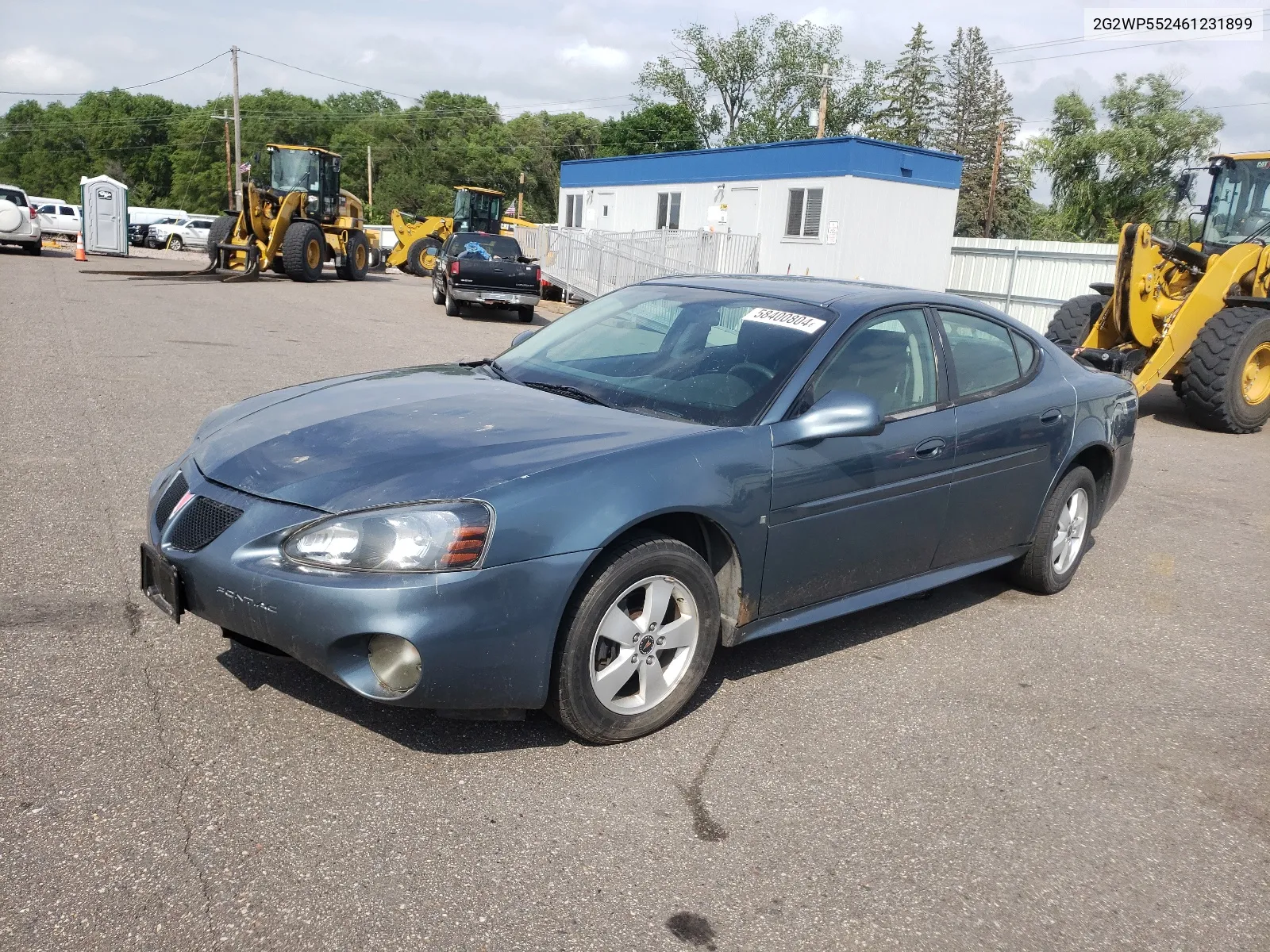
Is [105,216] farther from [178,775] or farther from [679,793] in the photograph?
[679,793]

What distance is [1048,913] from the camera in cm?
286

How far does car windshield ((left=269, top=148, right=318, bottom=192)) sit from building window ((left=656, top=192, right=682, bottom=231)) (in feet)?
31.3

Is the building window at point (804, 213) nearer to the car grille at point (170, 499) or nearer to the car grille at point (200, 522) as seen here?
the car grille at point (170, 499)

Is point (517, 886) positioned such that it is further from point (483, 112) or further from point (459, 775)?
point (483, 112)

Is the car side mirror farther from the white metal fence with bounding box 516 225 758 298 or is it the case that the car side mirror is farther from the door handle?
the white metal fence with bounding box 516 225 758 298

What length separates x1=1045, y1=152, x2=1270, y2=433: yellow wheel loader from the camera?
1110cm

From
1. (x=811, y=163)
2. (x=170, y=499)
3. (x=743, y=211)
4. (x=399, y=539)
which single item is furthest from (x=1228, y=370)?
(x=743, y=211)

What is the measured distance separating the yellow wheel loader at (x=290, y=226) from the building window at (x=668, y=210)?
335 inches

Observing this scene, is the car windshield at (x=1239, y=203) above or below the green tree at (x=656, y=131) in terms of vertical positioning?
below

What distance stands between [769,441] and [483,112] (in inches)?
3706

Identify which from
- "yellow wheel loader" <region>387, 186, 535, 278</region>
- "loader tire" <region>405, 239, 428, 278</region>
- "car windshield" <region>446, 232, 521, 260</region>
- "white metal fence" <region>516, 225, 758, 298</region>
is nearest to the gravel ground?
"car windshield" <region>446, 232, 521, 260</region>

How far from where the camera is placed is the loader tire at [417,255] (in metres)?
33.9

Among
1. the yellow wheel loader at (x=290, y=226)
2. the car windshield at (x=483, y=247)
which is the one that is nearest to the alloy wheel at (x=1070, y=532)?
the car windshield at (x=483, y=247)

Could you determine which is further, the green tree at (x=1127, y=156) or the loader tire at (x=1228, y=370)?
the green tree at (x=1127, y=156)
